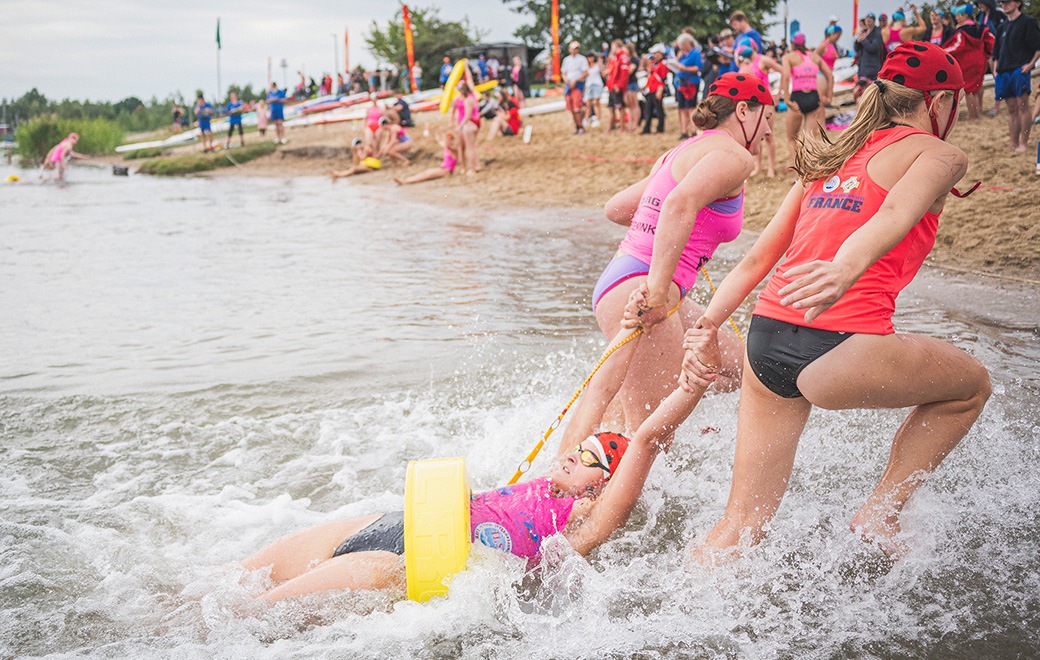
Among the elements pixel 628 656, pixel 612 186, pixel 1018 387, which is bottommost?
pixel 628 656

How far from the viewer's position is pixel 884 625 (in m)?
3.37

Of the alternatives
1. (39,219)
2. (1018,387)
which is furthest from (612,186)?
(39,219)

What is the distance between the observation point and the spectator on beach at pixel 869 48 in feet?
44.2

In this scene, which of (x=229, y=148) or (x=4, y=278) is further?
(x=229, y=148)

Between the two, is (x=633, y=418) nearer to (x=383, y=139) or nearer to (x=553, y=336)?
(x=553, y=336)

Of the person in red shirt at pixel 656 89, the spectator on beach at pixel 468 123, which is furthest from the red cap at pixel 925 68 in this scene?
the spectator on beach at pixel 468 123

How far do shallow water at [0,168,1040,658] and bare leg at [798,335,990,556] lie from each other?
30cm

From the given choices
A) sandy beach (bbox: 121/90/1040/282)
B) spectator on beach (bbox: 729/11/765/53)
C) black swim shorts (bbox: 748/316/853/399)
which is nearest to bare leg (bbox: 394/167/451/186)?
sandy beach (bbox: 121/90/1040/282)

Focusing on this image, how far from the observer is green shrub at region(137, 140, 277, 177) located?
103 ft

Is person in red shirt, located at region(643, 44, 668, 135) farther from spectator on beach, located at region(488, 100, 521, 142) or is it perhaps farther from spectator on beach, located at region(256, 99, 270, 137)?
spectator on beach, located at region(256, 99, 270, 137)

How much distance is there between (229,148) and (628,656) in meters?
32.8

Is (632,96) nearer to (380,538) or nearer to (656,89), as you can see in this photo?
(656,89)

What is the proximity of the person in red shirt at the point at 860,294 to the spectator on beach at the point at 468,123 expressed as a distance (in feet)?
54.6

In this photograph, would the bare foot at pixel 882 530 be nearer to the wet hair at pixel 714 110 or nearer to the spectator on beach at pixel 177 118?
the wet hair at pixel 714 110
